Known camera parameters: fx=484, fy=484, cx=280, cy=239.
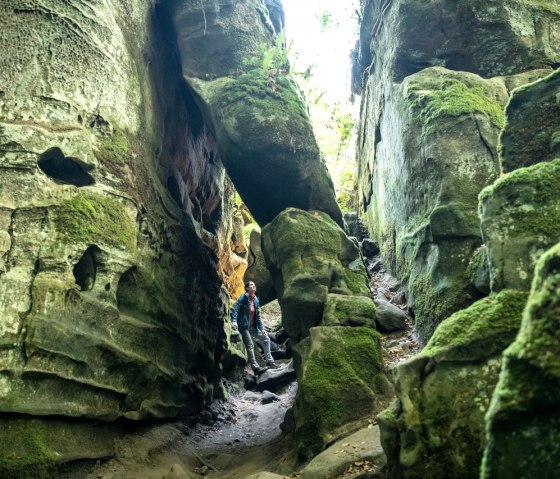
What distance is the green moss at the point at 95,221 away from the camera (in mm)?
6785

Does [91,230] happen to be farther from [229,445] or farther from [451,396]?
[451,396]

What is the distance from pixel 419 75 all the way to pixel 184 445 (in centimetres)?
784

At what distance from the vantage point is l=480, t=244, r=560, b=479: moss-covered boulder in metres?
2.31

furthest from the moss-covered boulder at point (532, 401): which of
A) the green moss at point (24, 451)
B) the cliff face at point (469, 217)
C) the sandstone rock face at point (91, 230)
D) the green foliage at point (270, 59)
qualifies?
the green foliage at point (270, 59)

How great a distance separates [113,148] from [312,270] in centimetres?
396

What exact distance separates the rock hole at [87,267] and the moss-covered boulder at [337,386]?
3329 millimetres

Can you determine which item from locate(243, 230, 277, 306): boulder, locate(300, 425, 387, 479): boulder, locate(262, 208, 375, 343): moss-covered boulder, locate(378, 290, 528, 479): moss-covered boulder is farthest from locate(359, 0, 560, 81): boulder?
locate(243, 230, 277, 306): boulder

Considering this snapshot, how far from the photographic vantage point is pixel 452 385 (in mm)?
3881

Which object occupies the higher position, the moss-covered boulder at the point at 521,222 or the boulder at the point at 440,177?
the boulder at the point at 440,177

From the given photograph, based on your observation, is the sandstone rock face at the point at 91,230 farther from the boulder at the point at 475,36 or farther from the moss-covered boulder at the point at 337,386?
the boulder at the point at 475,36

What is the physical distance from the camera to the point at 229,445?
28.7ft

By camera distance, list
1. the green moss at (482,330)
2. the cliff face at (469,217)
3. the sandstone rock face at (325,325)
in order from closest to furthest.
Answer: the cliff face at (469,217), the green moss at (482,330), the sandstone rock face at (325,325)

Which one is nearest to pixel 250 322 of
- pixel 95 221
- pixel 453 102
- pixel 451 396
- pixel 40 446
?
pixel 95 221

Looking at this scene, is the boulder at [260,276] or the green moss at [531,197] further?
the boulder at [260,276]
